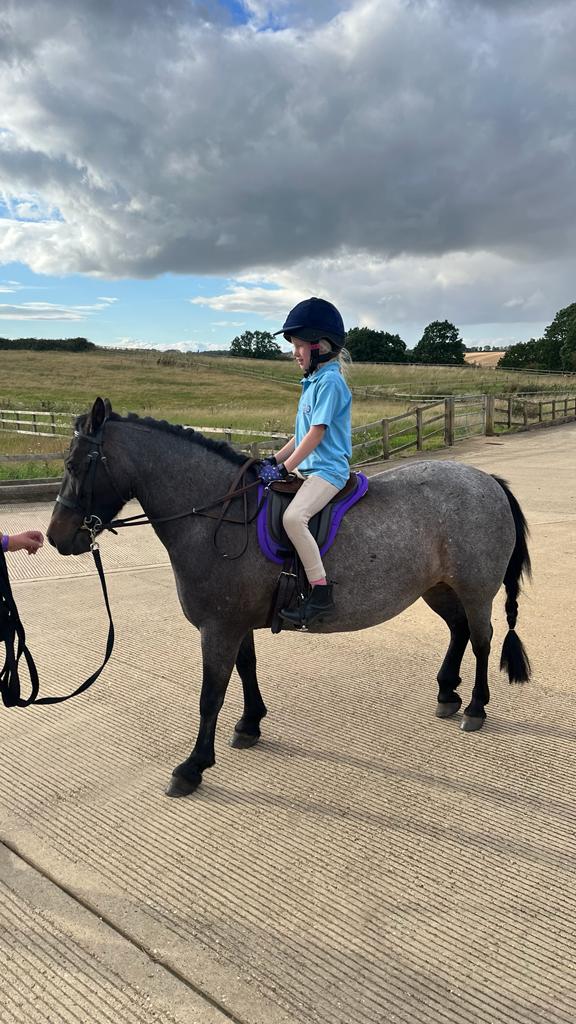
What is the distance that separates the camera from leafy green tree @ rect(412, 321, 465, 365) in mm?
87000

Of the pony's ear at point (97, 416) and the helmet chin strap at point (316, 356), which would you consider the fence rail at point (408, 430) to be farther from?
the pony's ear at point (97, 416)

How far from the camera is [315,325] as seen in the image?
346cm

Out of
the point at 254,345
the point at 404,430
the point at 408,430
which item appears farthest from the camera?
the point at 254,345

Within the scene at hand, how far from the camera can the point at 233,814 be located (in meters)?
3.27

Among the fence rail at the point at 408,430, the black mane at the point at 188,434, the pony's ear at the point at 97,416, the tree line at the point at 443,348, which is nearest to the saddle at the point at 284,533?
the black mane at the point at 188,434

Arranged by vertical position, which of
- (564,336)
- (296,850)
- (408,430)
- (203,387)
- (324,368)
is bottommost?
(296,850)

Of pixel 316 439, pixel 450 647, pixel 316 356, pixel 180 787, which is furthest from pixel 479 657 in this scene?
pixel 316 356

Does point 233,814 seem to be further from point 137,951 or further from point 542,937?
point 542,937

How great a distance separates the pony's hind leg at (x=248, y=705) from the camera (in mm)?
3906

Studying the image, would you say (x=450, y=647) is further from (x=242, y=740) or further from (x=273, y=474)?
(x=273, y=474)

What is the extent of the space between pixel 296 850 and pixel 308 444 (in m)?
1.95

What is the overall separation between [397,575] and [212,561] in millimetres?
1081

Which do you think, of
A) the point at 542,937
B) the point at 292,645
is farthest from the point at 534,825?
the point at 292,645

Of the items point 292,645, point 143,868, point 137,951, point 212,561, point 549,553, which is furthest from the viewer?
point 549,553
